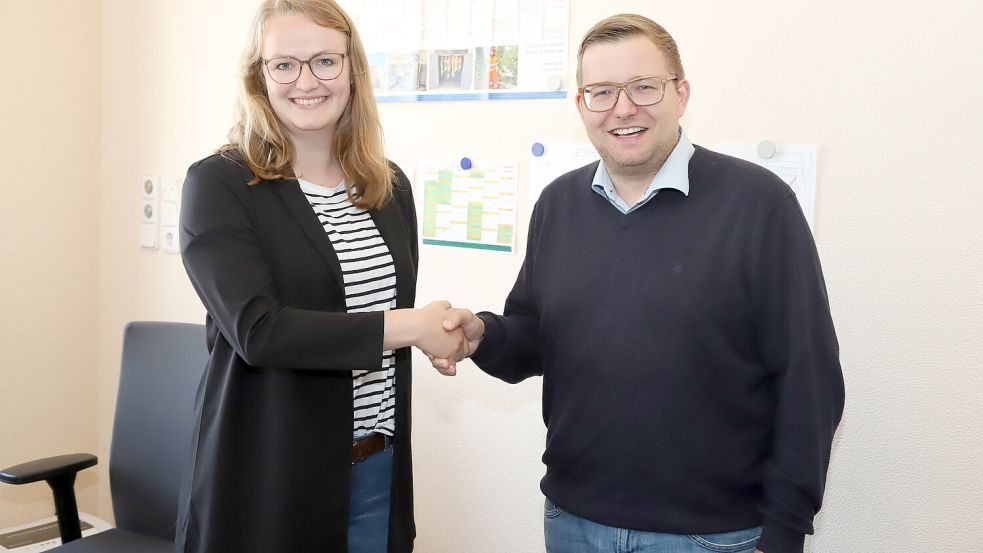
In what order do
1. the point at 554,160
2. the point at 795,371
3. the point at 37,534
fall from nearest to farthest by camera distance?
1. the point at 795,371
2. the point at 554,160
3. the point at 37,534

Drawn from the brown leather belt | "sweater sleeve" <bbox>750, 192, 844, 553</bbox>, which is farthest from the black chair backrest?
"sweater sleeve" <bbox>750, 192, 844, 553</bbox>

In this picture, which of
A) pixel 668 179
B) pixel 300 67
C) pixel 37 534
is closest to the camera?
pixel 668 179

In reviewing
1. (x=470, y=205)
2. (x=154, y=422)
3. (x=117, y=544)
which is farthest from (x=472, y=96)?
(x=117, y=544)

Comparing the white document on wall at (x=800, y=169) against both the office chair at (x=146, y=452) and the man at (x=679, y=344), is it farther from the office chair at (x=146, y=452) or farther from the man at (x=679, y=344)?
the office chair at (x=146, y=452)

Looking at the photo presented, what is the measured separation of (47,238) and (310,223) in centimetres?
215

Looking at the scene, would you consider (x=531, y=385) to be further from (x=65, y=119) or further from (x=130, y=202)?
(x=65, y=119)

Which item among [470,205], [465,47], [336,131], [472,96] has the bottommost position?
[470,205]

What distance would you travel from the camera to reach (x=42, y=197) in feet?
10.4

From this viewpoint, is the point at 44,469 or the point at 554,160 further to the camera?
the point at 554,160

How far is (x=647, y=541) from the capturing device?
4.74 ft

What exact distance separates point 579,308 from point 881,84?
0.94 m

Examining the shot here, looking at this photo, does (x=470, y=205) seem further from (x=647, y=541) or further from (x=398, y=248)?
(x=647, y=541)

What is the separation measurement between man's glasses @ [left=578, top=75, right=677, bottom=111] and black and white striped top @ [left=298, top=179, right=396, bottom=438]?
1.72 ft

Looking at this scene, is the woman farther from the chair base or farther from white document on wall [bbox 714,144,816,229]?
white document on wall [bbox 714,144,816,229]
